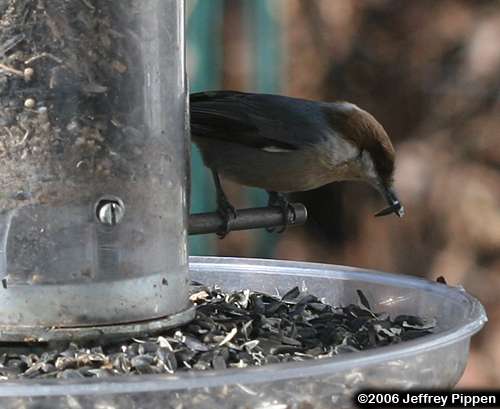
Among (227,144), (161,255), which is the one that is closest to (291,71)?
(227,144)

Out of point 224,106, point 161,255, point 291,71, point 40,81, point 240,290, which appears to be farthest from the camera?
point 291,71

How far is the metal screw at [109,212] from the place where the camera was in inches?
103

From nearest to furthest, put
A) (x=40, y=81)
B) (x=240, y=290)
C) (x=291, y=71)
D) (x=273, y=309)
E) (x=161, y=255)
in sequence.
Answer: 1. (x=40, y=81)
2. (x=161, y=255)
3. (x=273, y=309)
4. (x=240, y=290)
5. (x=291, y=71)

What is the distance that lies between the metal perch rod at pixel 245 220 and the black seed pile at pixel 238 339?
19 cm

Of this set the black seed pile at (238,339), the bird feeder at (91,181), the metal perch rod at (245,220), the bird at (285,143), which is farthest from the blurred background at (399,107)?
the bird feeder at (91,181)

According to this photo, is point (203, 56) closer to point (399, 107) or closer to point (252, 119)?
point (399, 107)

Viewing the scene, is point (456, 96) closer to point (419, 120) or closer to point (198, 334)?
point (419, 120)

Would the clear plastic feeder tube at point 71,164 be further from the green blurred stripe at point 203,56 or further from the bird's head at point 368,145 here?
the green blurred stripe at point 203,56

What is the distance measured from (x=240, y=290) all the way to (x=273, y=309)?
0.29 metres

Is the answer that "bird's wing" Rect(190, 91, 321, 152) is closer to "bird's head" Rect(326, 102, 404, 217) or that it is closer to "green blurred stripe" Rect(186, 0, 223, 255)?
"bird's head" Rect(326, 102, 404, 217)

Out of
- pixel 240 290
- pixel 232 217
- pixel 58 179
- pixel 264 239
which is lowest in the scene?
pixel 264 239

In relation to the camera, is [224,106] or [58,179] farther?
[224,106]

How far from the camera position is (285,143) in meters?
4.25

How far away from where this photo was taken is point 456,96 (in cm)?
567
